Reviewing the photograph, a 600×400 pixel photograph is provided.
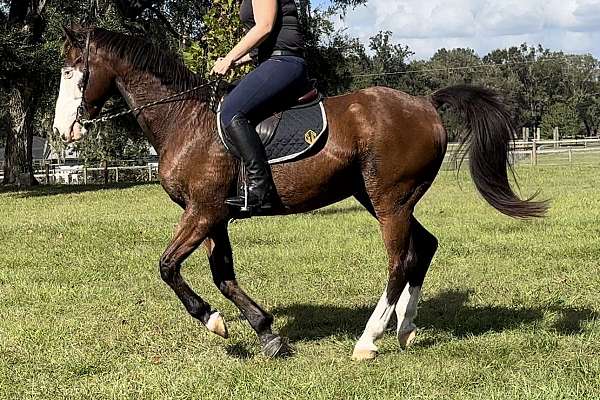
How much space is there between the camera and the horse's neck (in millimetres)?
6434

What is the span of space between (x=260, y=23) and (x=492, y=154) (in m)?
2.36

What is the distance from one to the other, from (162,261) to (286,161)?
4.11 feet

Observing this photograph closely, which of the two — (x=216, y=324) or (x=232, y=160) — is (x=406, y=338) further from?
(x=232, y=160)

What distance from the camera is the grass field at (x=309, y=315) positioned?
215 inches

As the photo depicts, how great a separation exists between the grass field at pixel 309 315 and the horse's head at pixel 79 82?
188cm

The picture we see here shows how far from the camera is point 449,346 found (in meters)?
6.43

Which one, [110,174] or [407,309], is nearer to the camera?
[407,309]

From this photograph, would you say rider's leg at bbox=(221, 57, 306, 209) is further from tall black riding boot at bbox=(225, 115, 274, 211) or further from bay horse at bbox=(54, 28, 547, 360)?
bay horse at bbox=(54, 28, 547, 360)

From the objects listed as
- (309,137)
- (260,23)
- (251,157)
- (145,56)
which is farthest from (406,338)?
(145,56)

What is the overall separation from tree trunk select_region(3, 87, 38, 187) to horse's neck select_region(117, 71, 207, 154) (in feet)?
91.0

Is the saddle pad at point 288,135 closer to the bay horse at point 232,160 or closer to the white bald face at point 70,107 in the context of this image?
the bay horse at point 232,160

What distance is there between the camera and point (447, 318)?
757cm

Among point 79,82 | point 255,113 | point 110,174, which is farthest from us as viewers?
point 110,174

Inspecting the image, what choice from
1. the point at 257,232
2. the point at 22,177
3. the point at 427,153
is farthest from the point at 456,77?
the point at 427,153
